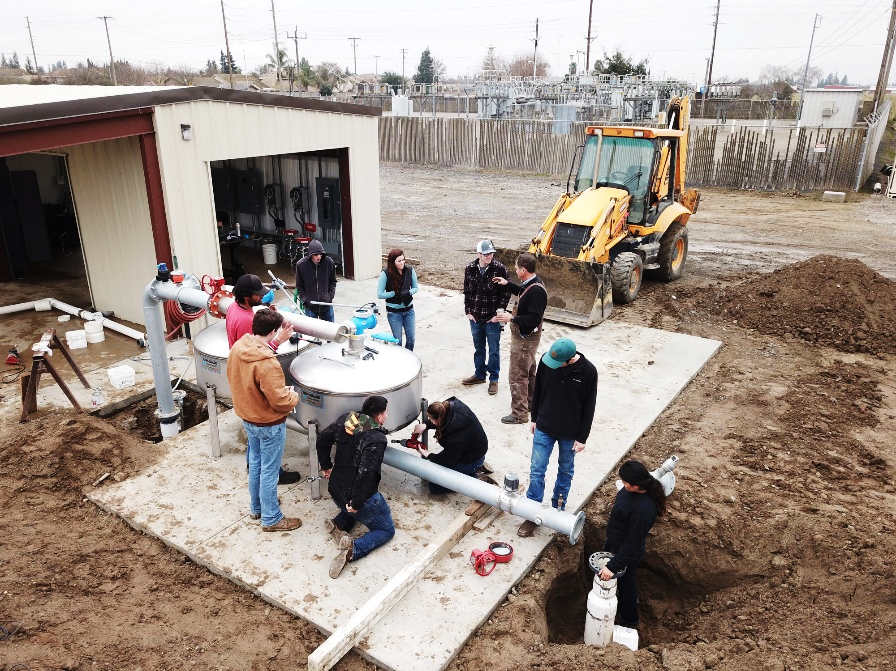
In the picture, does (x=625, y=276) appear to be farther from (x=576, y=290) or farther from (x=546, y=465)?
(x=546, y=465)

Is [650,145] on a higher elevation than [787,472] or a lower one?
higher

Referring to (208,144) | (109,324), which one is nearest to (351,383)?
(208,144)

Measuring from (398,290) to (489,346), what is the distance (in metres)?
1.27

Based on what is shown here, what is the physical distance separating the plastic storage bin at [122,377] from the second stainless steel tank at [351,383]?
3.13m

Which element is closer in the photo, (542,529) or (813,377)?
(542,529)

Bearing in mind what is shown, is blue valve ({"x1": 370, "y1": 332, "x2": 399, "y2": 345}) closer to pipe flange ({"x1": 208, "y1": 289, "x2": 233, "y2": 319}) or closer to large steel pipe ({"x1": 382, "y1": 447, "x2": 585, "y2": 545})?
large steel pipe ({"x1": 382, "y1": 447, "x2": 585, "y2": 545})

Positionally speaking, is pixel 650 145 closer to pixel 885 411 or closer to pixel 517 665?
pixel 885 411

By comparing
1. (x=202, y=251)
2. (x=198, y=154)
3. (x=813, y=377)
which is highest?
(x=198, y=154)

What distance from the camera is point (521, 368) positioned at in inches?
278

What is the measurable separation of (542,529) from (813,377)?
5406 millimetres

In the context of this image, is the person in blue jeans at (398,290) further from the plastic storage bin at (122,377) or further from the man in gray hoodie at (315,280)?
the plastic storage bin at (122,377)

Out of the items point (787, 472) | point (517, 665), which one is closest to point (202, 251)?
point (517, 665)

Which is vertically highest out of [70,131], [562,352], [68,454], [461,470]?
[70,131]

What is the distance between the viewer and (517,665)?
4238 millimetres
